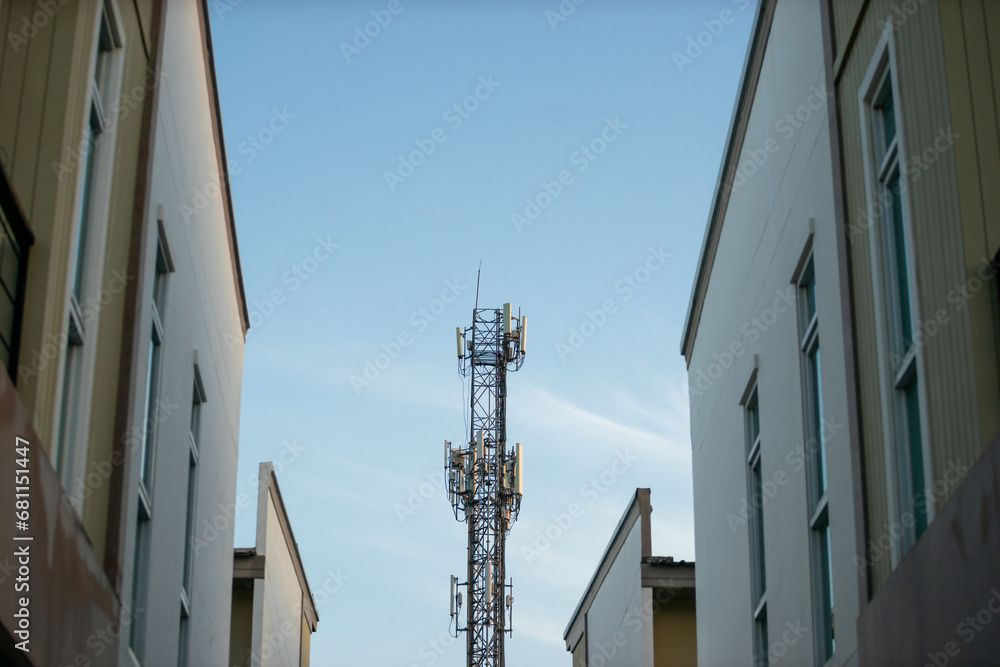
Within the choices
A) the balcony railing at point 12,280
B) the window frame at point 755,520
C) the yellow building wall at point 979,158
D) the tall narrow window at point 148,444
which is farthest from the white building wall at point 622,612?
the balcony railing at point 12,280

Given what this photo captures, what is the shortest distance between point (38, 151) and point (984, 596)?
811 centimetres

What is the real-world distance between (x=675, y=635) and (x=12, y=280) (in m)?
22.8

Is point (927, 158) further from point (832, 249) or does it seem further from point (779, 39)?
point (779, 39)

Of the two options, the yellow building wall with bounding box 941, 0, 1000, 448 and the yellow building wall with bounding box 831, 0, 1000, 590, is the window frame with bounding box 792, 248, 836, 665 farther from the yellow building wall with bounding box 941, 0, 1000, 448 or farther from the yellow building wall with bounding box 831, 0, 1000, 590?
the yellow building wall with bounding box 941, 0, 1000, 448

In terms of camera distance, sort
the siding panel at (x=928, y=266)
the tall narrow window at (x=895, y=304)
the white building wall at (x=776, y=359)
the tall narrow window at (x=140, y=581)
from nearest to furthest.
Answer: the siding panel at (x=928, y=266)
the tall narrow window at (x=895, y=304)
the white building wall at (x=776, y=359)
the tall narrow window at (x=140, y=581)

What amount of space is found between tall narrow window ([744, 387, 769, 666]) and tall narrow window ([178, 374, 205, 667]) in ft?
26.2

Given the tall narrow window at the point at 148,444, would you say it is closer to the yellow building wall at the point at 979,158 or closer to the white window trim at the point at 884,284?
the white window trim at the point at 884,284

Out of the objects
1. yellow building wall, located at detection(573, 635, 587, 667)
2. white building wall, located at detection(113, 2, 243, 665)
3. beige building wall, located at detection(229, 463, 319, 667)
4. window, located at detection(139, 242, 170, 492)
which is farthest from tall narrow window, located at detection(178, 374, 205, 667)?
yellow building wall, located at detection(573, 635, 587, 667)

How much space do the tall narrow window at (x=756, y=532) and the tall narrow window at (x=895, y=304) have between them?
7.12 m

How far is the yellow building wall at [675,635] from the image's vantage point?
31016 mm

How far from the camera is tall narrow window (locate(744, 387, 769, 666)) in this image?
779 inches

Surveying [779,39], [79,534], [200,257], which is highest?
[779,39]

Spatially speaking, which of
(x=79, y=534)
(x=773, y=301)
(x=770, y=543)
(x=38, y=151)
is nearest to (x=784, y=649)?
(x=770, y=543)

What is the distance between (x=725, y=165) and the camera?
22516 millimetres
